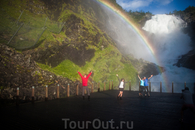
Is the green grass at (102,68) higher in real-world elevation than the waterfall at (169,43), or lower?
lower

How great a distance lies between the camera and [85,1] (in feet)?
115

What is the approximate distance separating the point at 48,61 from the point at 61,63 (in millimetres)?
2025

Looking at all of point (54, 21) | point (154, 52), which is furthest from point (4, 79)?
point (154, 52)

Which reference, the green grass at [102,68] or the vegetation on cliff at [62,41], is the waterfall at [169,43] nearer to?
the green grass at [102,68]

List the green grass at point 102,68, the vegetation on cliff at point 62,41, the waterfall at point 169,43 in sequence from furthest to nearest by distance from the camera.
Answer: the waterfall at point 169,43 → the green grass at point 102,68 → the vegetation on cliff at point 62,41

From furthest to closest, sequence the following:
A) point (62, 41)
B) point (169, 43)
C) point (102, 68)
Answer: point (169, 43), point (102, 68), point (62, 41)

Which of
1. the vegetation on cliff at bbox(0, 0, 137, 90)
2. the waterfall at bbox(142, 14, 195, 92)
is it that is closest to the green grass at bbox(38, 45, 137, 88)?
the vegetation on cliff at bbox(0, 0, 137, 90)

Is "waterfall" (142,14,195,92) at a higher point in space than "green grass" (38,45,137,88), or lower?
higher

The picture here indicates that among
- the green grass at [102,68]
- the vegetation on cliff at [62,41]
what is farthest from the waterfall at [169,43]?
the vegetation on cliff at [62,41]

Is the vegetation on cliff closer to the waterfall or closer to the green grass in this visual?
the green grass

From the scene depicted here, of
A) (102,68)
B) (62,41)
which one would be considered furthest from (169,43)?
(62,41)

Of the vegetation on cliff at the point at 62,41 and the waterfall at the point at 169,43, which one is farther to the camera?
the waterfall at the point at 169,43

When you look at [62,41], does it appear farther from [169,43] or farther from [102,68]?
[169,43]

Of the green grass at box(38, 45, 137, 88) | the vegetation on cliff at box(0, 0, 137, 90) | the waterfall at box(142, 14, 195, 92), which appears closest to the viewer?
the vegetation on cliff at box(0, 0, 137, 90)
